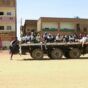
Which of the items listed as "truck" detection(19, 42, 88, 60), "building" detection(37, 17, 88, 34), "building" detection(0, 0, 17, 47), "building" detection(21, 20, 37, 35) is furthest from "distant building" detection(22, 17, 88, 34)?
"truck" detection(19, 42, 88, 60)

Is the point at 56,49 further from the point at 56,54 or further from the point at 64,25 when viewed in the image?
the point at 64,25

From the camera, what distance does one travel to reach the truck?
34.2 metres

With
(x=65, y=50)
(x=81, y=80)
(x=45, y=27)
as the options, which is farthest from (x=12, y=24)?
(x=81, y=80)

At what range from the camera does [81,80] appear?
16.5 meters

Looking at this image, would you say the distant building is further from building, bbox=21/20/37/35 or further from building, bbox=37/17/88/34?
building, bbox=21/20/37/35

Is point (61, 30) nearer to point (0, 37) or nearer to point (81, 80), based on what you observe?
point (0, 37)

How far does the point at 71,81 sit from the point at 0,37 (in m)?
56.8

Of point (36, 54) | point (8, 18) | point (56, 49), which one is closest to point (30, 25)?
point (8, 18)

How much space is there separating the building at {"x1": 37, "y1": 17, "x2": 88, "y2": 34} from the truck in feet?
171

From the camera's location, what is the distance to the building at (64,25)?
87.4 meters

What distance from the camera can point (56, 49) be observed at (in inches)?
1363

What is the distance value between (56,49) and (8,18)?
4244 cm

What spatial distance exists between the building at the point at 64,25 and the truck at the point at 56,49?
2049 inches

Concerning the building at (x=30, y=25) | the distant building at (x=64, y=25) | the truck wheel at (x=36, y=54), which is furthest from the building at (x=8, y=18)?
the truck wheel at (x=36, y=54)
